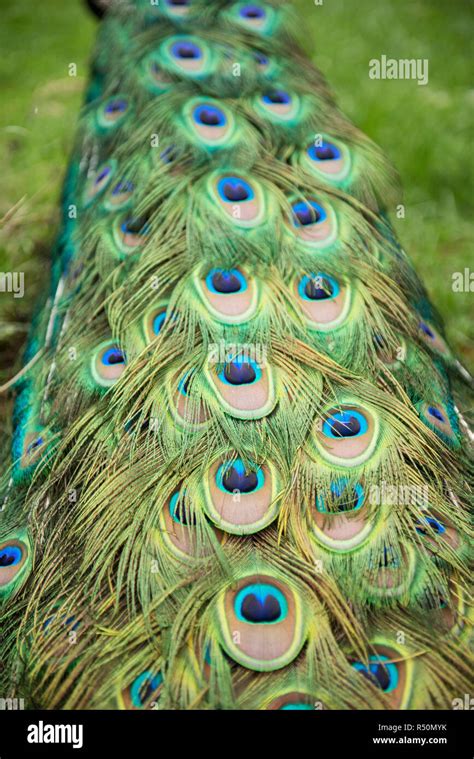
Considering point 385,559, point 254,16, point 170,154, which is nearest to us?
point 385,559

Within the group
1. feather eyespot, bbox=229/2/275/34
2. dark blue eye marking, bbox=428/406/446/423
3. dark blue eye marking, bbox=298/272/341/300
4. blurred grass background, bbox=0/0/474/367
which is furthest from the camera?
blurred grass background, bbox=0/0/474/367

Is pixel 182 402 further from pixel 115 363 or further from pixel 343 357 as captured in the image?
pixel 343 357

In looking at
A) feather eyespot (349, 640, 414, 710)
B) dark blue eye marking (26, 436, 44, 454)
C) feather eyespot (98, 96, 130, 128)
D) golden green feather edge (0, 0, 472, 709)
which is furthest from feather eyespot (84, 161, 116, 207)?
feather eyespot (349, 640, 414, 710)

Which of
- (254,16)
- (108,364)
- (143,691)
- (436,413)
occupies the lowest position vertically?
(143,691)

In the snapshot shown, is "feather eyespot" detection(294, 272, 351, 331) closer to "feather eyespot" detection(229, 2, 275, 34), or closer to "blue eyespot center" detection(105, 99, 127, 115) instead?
"blue eyespot center" detection(105, 99, 127, 115)

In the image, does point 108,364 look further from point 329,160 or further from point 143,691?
point 329,160

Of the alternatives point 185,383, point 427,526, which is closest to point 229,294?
point 185,383

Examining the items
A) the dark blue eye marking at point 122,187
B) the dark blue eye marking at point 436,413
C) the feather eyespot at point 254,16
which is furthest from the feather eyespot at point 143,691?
the feather eyespot at point 254,16
